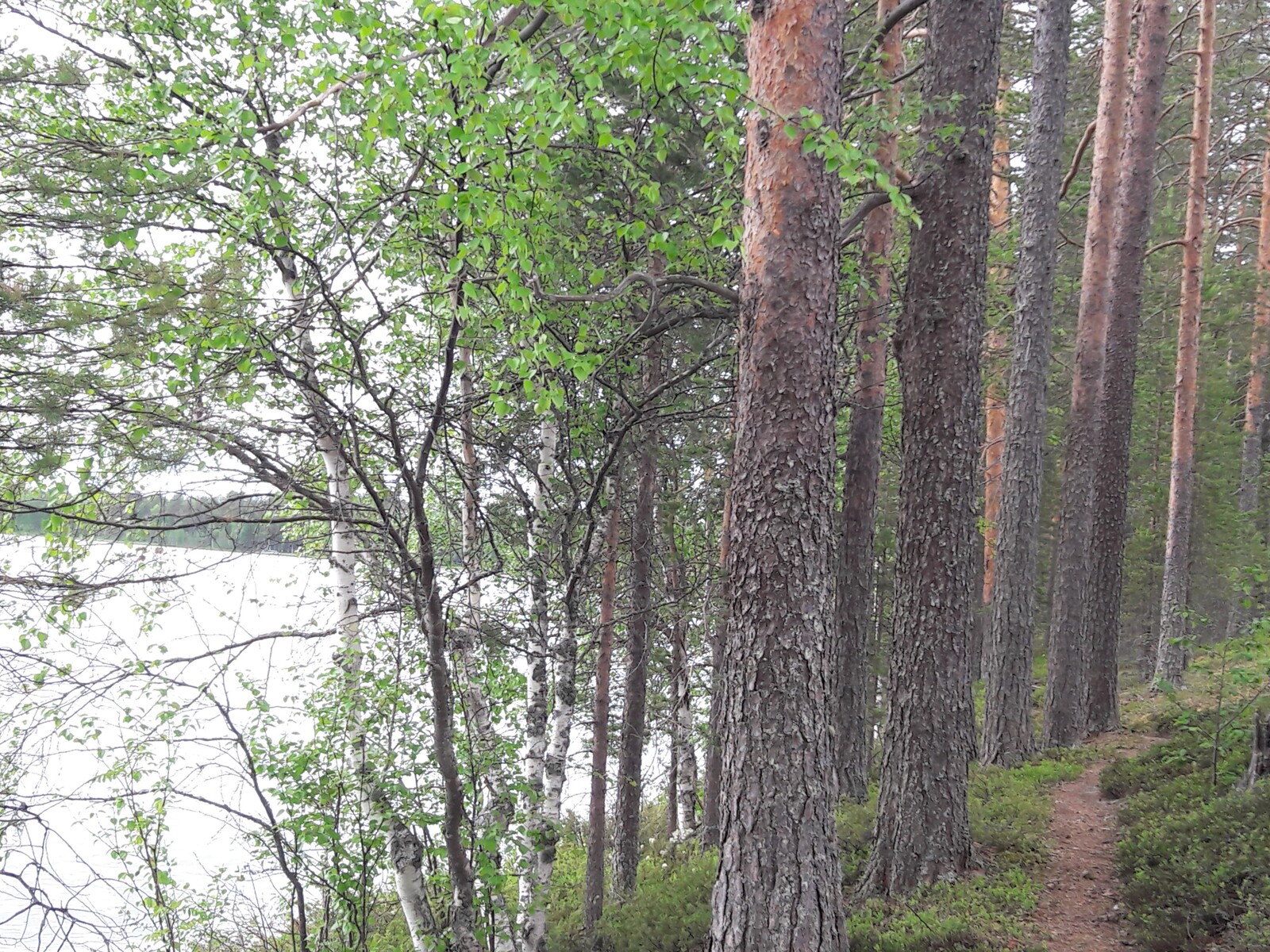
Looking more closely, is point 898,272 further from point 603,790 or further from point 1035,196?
point 603,790

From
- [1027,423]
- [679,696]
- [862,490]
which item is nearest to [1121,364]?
[1027,423]

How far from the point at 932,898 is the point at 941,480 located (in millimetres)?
2956

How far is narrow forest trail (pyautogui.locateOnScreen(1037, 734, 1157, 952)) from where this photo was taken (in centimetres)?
511

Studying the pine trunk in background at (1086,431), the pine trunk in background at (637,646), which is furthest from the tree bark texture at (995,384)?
the pine trunk in background at (637,646)

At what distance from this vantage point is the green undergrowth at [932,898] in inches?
198

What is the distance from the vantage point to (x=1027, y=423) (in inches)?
377

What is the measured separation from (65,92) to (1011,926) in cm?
776

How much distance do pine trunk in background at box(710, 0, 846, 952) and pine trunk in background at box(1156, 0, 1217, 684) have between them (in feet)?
37.8

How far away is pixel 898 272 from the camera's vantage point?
859 centimetres

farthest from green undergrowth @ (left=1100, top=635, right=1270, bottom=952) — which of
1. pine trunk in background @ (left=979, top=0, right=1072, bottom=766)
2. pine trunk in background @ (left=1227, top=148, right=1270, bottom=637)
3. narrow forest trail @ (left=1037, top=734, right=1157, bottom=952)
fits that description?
pine trunk in background @ (left=1227, top=148, right=1270, bottom=637)

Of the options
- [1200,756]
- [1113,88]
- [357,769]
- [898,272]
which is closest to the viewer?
[357,769]

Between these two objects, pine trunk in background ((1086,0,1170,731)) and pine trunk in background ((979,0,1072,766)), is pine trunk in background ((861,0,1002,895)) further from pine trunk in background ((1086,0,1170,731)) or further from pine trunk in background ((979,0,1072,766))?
pine trunk in background ((1086,0,1170,731))

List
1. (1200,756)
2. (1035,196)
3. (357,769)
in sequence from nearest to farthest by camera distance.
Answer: (357,769)
(1200,756)
(1035,196)

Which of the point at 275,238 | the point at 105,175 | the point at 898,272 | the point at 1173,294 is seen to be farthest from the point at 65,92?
the point at 1173,294
